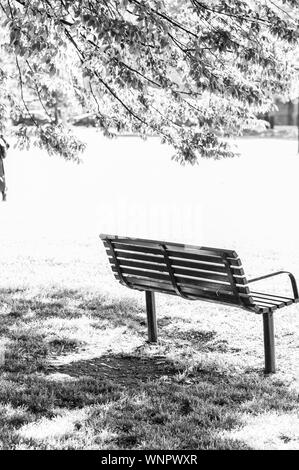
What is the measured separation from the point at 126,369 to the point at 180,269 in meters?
0.88

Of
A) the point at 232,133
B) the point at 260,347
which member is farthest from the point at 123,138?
the point at 260,347

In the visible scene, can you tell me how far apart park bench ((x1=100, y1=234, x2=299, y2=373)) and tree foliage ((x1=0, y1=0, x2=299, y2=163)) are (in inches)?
56.6

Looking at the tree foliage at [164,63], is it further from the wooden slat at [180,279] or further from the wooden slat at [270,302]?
the wooden slat at [270,302]

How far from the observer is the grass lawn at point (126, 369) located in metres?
4.16

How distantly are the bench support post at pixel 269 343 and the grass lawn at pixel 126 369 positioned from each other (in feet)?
0.27

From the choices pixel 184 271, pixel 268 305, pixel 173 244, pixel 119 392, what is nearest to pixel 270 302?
pixel 268 305

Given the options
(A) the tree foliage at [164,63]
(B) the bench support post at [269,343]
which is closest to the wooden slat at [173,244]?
(B) the bench support post at [269,343]

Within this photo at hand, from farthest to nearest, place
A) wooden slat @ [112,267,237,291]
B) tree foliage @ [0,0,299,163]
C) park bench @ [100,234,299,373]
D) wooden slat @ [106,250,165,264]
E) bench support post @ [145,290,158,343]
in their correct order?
1. bench support post @ [145,290,158,343]
2. wooden slat @ [106,250,165,264]
3. tree foliage @ [0,0,299,163]
4. wooden slat @ [112,267,237,291]
5. park bench @ [100,234,299,373]

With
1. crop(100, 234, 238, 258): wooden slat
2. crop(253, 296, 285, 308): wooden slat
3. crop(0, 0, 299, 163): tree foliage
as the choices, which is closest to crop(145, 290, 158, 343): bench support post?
crop(100, 234, 238, 258): wooden slat

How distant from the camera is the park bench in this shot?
524cm

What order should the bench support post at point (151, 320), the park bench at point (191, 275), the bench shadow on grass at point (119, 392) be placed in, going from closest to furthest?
the bench shadow on grass at point (119, 392)
the park bench at point (191, 275)
the bench support post at point (151, 320)

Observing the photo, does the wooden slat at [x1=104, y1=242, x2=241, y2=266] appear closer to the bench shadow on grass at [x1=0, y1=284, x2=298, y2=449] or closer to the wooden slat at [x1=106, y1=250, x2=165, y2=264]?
the wooden slat at [x1=106, y1=250, x2=165, y2=264]
